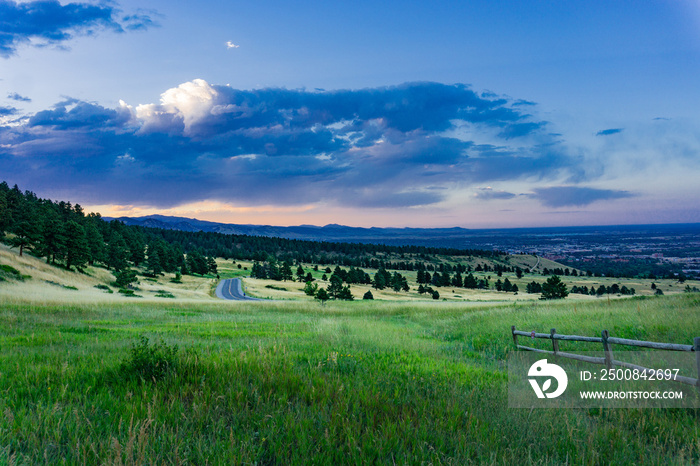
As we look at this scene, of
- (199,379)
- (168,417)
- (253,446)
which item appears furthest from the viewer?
(199,379)

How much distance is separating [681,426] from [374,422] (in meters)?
4.60

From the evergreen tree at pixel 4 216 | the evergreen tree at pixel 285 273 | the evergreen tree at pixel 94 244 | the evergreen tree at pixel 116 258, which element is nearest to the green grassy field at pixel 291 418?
the evergreen tree at pixel 94 244

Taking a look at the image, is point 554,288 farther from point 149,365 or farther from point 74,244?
point 74,244

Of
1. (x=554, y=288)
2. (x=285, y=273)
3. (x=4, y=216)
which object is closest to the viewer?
(x=4, y=216)

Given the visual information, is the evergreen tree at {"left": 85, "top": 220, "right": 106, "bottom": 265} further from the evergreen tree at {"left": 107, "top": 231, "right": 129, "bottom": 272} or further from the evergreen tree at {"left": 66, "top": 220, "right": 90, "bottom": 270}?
the evergreen tree at {"left": 66, "top": 220, "right": 90, "bottom": 270}

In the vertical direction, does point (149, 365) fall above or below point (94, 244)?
above

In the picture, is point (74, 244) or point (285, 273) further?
Result: point (285, 273)

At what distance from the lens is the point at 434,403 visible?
5.02 metres

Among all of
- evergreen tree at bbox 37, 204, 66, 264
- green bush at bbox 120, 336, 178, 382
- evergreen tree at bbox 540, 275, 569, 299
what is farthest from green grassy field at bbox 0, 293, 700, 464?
evergreen tree at bbox 540, 275, 569, 299

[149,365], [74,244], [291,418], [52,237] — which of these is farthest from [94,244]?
[291,418]

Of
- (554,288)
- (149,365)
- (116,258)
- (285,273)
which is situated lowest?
(285,273)

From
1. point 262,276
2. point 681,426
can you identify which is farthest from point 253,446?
point 262,276

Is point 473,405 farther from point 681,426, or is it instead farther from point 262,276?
point 262,276

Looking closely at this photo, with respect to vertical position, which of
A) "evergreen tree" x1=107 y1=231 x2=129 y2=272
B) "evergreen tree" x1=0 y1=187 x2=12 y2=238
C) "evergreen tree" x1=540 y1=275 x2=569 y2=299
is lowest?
"evergreen tree" x1=540 y1=275 x2=569 y2=299
